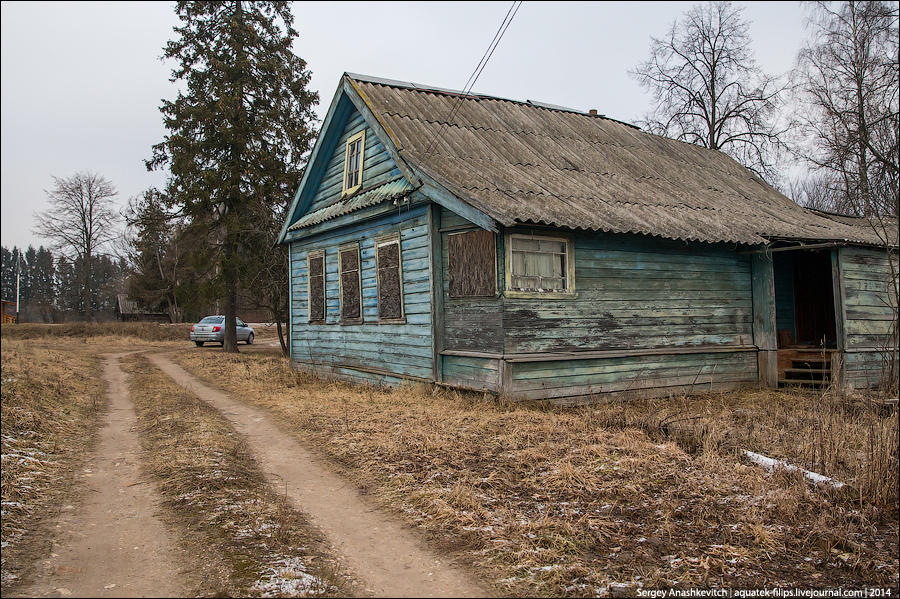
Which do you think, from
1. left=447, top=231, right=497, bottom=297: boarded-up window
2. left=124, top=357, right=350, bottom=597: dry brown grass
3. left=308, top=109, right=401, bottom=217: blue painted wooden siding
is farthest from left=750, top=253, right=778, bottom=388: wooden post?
left=124, top=357, right=350, bottom=597: dry brown grass

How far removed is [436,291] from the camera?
34.5 feet

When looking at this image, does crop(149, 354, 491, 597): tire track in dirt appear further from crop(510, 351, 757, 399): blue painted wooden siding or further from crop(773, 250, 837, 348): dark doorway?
crop(773, 250, 837, 348): dark doorway

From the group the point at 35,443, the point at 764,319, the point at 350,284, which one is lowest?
the point at 35,443

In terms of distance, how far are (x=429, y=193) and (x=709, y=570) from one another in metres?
7.47

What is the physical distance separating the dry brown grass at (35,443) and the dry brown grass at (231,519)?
84cm

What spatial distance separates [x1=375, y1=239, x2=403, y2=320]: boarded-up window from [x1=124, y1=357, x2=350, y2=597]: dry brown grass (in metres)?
4.16

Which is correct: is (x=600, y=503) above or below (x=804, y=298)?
below

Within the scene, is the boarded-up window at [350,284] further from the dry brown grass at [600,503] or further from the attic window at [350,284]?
the dry brown grass at [600,503]

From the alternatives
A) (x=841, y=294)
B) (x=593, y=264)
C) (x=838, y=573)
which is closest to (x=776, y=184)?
(x=841, y=294)

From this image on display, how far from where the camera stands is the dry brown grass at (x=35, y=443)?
13.9 ft

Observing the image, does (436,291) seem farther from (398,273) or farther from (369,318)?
(369,318)

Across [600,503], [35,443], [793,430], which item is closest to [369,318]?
[35,443]

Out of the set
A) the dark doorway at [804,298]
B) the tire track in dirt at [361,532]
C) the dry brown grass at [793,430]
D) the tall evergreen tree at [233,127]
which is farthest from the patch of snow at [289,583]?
the tall evergreen tree at [233,127]

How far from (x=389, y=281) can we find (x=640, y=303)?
4.70 meters
